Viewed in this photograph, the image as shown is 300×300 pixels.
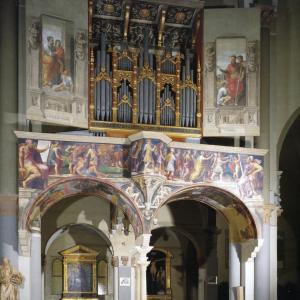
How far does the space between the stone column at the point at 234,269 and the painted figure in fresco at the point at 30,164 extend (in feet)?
20.2

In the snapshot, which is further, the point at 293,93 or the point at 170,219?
the point at 170,219

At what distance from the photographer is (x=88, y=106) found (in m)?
21.8

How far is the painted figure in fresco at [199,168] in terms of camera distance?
21936 millimetres

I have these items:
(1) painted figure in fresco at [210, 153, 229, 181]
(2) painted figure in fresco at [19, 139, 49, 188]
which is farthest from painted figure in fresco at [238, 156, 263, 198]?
(2) painted figure in fresco at [19, 139, 49, 188]

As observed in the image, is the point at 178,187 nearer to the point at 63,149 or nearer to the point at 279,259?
the point at 63,149

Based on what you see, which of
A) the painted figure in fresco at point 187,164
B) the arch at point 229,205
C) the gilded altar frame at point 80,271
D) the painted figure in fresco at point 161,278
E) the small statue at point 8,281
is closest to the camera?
the small statue at point 8,281

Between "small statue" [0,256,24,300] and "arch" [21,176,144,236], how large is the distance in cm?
106

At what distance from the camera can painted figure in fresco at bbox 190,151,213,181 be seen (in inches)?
864

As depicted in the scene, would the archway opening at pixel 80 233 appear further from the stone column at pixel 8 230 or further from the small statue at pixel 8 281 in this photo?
the small statue at pixel 8 281

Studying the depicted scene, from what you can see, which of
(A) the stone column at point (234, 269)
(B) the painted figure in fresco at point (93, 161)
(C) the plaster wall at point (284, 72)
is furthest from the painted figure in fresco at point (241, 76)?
(B) the painted figure in fresco at point (93, 161)

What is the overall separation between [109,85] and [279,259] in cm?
1140

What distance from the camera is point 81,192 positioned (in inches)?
879

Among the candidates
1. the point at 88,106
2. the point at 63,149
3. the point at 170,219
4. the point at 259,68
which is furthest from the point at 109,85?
the point at 170,219

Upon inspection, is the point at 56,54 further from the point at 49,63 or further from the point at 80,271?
the point at 80,271
